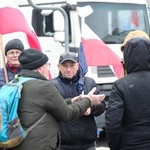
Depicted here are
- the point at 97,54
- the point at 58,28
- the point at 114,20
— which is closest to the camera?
the point at 97,54

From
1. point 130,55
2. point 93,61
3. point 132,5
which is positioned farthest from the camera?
point 132,5

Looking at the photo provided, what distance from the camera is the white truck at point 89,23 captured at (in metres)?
7.29

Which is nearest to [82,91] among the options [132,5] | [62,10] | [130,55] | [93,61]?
[130,55]

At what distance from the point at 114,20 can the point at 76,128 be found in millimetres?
4480

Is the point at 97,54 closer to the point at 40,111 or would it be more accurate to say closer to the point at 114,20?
the point at 114,20

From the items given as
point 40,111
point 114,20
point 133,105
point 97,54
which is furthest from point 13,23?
point 114,20

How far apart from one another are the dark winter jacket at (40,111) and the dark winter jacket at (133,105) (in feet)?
1.32

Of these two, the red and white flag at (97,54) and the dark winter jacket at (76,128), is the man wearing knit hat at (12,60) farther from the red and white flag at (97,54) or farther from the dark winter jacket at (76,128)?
the red and white flag at (97,54)

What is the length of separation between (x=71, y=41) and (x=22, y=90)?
446 cm

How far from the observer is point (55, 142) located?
309cm

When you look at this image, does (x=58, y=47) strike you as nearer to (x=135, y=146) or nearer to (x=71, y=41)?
(x=71, y=41)

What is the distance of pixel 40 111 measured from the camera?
301 cm

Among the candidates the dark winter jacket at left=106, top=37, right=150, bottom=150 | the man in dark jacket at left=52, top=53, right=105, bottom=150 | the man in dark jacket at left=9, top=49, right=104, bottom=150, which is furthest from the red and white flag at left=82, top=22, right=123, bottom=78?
the man in dark jacket at left=9, top=49, right=104, bottom=150

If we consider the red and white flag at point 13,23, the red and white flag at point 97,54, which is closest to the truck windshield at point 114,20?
the red and white flag at point 97,54
